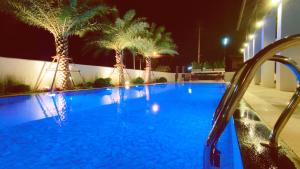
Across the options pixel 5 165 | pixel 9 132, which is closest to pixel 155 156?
pixel 5 165

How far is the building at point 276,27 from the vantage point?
9.12 m

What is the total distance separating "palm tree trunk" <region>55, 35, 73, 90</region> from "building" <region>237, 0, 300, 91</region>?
1097cm

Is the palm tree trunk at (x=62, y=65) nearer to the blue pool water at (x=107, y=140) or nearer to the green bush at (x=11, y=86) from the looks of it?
the green bush at (x=11, y=86)

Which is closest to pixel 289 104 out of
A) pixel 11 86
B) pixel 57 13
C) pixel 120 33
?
pixel 11 86

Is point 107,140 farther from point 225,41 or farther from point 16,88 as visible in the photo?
point 225,41

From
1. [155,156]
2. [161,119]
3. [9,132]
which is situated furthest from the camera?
[161,119]

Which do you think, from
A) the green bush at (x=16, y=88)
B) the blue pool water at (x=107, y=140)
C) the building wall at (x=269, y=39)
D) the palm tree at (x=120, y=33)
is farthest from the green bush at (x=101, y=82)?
the building wall at (x=269, y=39)

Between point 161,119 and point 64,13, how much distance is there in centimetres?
941

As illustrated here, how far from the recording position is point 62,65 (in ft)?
46.6

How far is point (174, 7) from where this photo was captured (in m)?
31.6

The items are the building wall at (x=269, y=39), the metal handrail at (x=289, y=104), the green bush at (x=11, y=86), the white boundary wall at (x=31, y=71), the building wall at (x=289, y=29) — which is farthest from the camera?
the building wall at (x=269, y=39)

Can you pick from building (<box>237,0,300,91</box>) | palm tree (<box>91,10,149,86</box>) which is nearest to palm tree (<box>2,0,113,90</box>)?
palm tree (<box>91,10,149,86</box>)

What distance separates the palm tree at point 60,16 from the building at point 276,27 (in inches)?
373

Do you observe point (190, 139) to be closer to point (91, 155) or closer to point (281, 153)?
point (91, 155)
